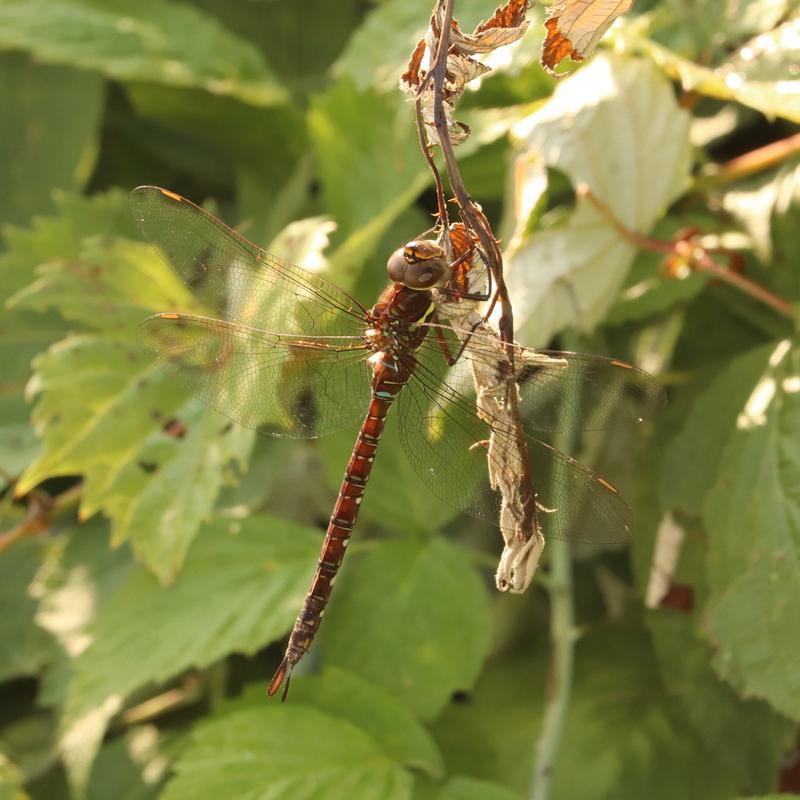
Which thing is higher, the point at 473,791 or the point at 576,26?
the point at 576,26

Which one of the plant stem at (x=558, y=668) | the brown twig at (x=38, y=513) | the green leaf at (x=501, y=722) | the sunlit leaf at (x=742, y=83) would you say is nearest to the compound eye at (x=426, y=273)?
the plant stem at (x=558, y=668)

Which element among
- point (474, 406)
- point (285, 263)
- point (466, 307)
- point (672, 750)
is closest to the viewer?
point (466, 307)

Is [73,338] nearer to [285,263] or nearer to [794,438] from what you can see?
[285,263]

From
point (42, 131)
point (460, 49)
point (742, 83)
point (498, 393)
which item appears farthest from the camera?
point (42, 131)

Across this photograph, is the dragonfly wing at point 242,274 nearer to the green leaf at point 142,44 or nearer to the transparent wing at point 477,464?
the transparent wing at point 477,464

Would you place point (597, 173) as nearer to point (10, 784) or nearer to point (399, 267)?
point (399, 267)

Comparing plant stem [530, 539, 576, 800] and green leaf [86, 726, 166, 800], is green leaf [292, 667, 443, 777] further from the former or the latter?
green leaf [86, 726, 166, 800]

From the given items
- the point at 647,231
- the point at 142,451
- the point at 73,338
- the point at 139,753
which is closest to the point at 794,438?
the point at 647,231

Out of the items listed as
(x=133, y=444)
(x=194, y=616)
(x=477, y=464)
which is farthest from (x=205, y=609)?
(x=477, y=464)
